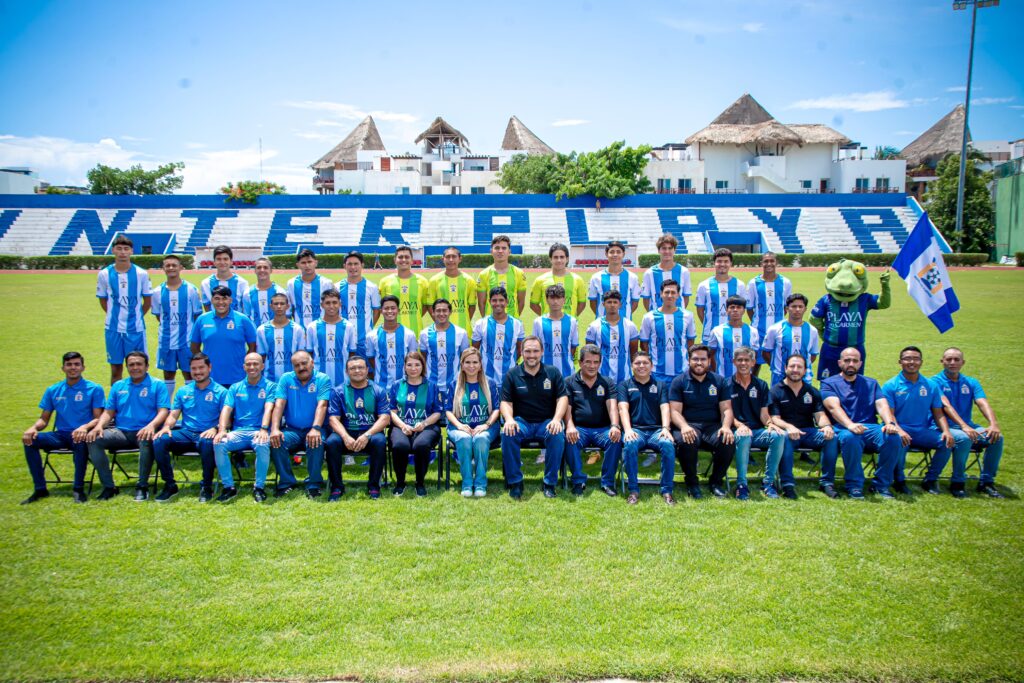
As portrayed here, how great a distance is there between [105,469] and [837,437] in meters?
6.73

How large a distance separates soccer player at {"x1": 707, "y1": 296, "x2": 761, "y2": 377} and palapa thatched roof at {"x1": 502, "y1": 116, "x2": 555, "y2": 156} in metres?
67.6

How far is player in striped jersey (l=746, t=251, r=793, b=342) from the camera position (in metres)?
8.01

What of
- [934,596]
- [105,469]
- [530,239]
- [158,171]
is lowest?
[934,596]

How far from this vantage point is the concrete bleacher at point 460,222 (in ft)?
132

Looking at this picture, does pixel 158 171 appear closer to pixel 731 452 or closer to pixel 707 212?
pixel 707 212

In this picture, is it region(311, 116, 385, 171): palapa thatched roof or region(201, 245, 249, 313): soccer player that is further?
region(311, 116, 385, 171): palapa thatched roof

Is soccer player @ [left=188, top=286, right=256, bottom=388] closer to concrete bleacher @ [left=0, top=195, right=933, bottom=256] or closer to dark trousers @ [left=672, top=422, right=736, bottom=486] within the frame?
dark trousers @ [left=672, top=422, right=736, bottom=486]

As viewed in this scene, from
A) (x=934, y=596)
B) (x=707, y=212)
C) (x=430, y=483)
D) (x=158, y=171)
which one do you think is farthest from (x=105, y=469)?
(x=158, y=171)

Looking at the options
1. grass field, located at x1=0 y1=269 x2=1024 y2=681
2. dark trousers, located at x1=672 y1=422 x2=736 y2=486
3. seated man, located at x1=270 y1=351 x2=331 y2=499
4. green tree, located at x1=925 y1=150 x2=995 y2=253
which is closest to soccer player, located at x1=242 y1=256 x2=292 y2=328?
seated man, located at x1=270 y1=351 x2=331 y2=499

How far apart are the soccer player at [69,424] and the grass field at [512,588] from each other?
0.69ft

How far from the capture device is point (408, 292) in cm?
783

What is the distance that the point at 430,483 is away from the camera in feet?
20.3

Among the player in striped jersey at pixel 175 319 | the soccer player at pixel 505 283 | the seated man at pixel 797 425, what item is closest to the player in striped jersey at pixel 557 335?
the soccer player at pixel 505 283

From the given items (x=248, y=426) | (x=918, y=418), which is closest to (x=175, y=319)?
(x=248, y=426)
